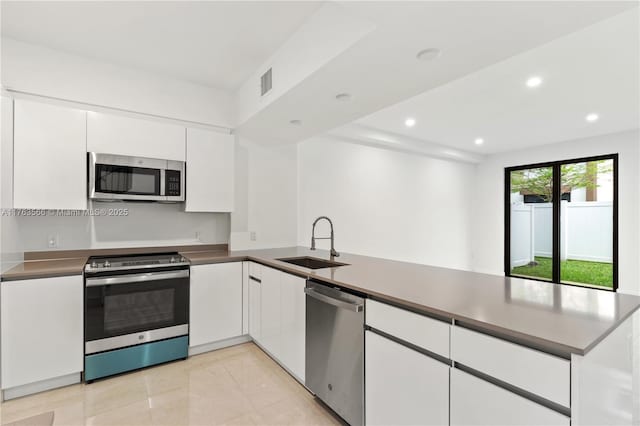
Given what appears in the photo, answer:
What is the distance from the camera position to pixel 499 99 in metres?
3.43

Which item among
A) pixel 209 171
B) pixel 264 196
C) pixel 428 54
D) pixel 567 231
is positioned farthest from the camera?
pixel 567 231

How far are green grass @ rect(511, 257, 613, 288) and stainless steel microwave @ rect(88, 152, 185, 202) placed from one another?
644 centimetres

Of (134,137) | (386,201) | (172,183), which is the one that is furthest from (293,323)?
(386,201)

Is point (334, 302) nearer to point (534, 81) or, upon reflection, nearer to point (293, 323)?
point (293, 323)

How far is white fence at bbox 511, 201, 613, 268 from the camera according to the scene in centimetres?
510

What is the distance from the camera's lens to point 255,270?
292 cm

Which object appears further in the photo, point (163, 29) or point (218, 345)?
point (218, 345)

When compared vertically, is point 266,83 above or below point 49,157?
above

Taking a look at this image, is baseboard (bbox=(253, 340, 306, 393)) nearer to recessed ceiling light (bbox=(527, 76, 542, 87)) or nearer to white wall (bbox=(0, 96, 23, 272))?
white wall (bbox=(0, 96, 23, 272))

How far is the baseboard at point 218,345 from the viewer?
2.86m

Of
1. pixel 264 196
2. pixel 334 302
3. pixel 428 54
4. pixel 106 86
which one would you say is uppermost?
pixel 106 86

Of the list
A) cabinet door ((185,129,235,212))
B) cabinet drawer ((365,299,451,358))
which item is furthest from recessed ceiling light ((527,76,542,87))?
cabinet door ((185,129,235,212))

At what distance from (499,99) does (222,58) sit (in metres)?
2.95

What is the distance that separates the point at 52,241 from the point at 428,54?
3298mm
